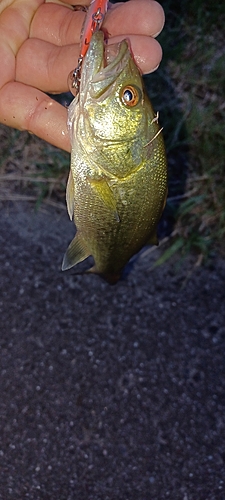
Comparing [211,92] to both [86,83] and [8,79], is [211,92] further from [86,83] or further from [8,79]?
[86,83]

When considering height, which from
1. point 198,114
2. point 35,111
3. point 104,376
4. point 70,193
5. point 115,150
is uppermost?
point 115,150

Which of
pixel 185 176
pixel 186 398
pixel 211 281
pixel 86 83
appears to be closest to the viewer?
pixel 86 83

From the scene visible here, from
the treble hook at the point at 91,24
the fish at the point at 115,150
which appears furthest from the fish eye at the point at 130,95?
the treble hook at the point at 91,24

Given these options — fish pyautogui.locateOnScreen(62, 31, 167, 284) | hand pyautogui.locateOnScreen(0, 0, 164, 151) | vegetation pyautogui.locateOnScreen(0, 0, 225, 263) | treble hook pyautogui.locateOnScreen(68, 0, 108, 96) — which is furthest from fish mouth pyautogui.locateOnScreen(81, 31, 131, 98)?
vegetation pyautogui.locateOnScreen(0, 0, 225, 263)

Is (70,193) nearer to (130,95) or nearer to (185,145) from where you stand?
(130,95)

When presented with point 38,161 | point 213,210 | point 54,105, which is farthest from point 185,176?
point 54,105

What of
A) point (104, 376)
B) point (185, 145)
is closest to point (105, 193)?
point (104, 376)

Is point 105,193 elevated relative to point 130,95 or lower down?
lower down
